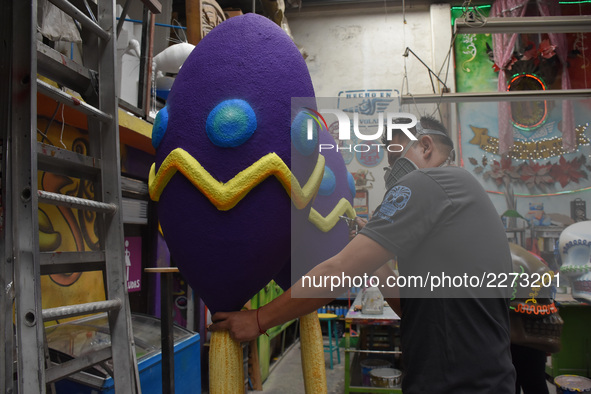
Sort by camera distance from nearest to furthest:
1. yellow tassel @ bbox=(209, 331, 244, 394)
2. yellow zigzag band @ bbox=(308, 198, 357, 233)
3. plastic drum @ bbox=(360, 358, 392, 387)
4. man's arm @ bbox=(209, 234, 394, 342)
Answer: man's arm @ bbox=(209, 234, 394, 342) < yellow tassel @ bbox=(209, 331, 244, 394) < yellow zigzag band @ bbox=(308, 198, 357, 233) < plastic drum @ bbox=(360, 358, 392, 387)

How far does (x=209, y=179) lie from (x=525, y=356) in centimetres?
241

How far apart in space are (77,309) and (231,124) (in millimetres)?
726

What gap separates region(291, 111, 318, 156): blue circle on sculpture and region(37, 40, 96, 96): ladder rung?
0.83 meters

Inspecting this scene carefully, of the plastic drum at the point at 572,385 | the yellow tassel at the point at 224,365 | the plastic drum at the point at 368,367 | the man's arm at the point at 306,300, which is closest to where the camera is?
the man's arm at the point at 306,300

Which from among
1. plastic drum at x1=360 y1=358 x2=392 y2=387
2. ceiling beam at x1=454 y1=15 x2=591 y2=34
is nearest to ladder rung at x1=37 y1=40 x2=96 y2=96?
ceiling beam at x1=454 y1=15 x2=591 y2=34

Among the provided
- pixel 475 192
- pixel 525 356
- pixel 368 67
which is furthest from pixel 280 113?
pixel 368 67

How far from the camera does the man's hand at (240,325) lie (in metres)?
1.28

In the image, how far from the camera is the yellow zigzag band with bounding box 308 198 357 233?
158 centimetres

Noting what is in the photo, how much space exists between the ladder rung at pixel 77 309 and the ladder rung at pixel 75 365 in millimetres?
162

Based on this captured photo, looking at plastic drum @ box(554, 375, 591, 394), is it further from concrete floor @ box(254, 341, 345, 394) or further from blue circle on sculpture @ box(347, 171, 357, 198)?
blue circle on sculpture @ box(347, 171, 357, 198)

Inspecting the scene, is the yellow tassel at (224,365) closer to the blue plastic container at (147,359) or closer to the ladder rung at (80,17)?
Result: the blue plastic container at (147,359)

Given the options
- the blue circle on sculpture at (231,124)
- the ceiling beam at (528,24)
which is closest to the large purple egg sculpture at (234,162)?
the blue circle on sculpture at (231,124)

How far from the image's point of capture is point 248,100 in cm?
125

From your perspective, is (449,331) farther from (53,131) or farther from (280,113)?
(53,131)
